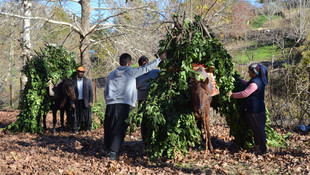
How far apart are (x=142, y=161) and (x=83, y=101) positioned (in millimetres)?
4403

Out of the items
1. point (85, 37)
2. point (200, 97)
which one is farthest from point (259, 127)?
point (85, 37)

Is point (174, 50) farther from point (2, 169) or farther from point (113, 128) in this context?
point (2, 169)

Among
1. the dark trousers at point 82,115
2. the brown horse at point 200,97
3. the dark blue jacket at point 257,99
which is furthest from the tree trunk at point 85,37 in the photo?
→ the dark blue jacket at point 257,99

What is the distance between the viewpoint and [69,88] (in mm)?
9125

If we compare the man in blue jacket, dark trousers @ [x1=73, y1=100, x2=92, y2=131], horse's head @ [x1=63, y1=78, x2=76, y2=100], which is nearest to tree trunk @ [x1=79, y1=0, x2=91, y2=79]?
dark trousers @ [x1=73, y1=100, x2=92, y2=131]

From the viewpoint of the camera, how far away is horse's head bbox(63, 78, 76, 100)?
914 centimetres

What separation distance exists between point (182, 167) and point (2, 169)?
3167mm

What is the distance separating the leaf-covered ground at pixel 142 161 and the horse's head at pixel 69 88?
6.45 ft

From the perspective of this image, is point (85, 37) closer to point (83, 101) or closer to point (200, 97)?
point (83, 101)

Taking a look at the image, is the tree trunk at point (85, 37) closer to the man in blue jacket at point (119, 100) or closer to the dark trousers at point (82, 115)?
the dark trousers at point (82, 115)

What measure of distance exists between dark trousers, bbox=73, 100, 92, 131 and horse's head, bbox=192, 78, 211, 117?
5123 mm

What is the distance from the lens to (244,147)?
6.57 m

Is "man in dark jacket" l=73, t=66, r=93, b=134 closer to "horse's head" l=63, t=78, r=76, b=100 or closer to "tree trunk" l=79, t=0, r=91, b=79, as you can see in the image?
"horse's head" l=63, t=78, r=76, b=100

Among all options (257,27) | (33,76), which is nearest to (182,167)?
(33,76)
